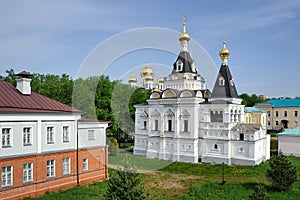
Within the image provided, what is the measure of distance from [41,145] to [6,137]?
2080 mm

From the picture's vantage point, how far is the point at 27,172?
50.3ft

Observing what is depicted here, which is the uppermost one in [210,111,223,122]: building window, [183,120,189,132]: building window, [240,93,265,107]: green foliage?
[240,93,265,107]: green foliage

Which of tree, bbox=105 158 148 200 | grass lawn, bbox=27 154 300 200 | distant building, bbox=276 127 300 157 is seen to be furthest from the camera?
distant building, bbox=276 127 300 157

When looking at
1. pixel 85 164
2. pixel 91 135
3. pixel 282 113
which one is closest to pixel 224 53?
pixel 91 135

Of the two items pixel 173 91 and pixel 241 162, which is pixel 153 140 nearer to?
pixel 173 91

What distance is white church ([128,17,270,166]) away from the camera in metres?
25.6

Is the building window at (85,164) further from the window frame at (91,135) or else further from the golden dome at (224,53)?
the golden dome at (224,53)

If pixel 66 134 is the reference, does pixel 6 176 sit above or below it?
below

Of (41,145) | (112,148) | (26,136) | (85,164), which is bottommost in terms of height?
(112,148)

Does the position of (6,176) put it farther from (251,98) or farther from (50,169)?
(251,98)

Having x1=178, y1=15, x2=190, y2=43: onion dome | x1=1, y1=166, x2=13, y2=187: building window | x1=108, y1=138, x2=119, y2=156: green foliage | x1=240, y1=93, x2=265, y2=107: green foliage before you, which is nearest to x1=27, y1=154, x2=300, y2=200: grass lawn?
x1=1, y1=166, x2=13, y2=187: building window

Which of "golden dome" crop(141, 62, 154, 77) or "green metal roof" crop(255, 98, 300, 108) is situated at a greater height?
"golden dome" crop(141, 62, 154, 77)

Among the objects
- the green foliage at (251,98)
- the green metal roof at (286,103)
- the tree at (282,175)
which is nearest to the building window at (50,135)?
the tree at (282,175)

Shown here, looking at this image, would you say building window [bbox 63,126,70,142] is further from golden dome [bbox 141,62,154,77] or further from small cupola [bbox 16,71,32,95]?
golden dome [bbox 141,62,154,77]
